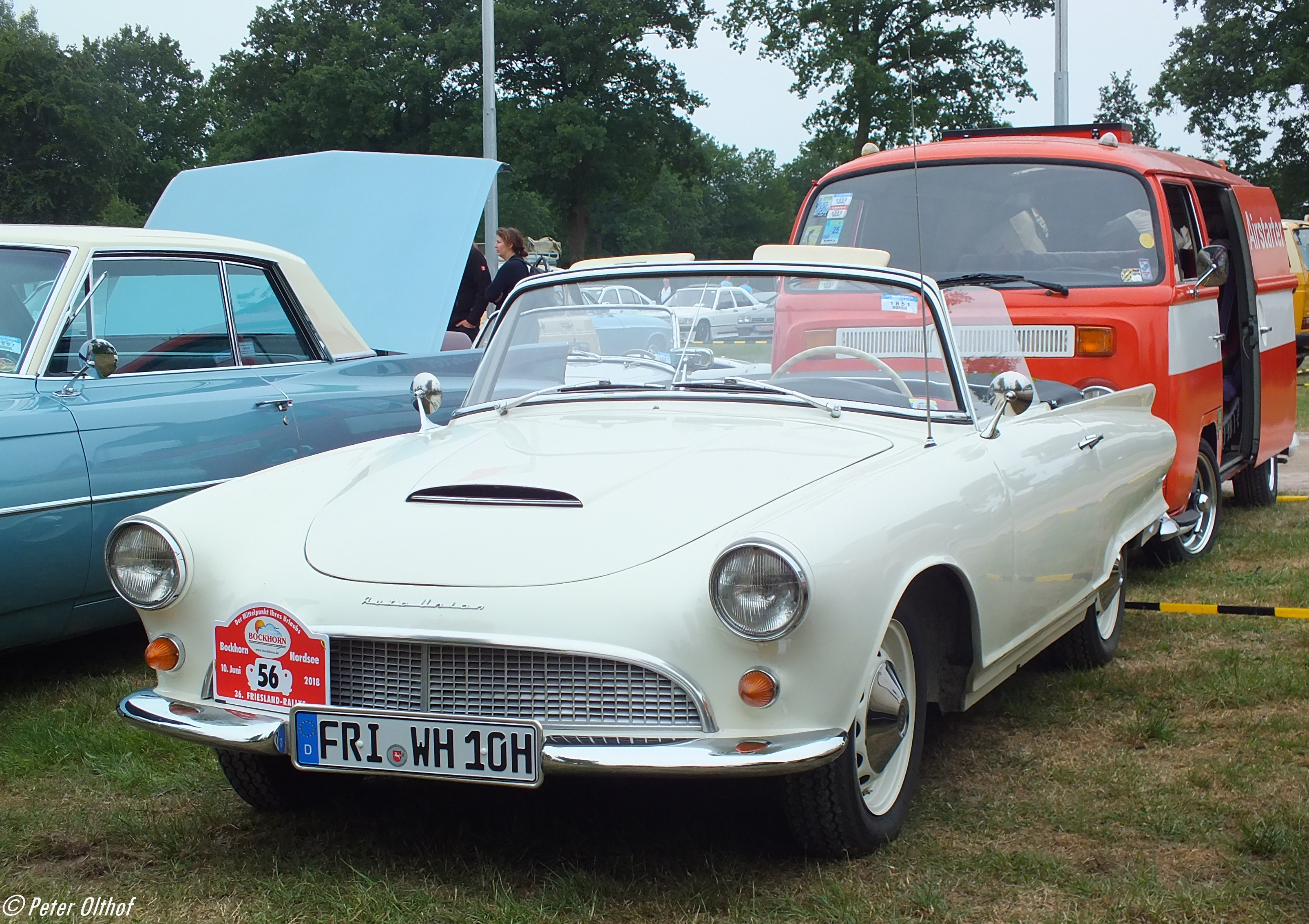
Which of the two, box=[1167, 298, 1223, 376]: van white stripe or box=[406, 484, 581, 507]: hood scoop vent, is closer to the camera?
box=[406, 484, 581, 507]: hood scoop vent

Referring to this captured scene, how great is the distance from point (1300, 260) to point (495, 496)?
17.1 meters

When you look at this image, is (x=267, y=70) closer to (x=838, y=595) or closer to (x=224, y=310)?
(x=224, y=310)

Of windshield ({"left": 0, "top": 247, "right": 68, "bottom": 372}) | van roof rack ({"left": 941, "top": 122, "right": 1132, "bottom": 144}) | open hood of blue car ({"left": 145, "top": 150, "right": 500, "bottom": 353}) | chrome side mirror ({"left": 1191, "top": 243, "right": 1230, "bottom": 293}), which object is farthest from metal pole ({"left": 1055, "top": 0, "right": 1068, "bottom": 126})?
windshield ({"left": 0, "top": 247, "right": 68, "bottom": 372})

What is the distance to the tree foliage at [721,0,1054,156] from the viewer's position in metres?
32.8

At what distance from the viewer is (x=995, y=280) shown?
5.98 meters

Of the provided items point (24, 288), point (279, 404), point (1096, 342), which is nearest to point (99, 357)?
point (24, 288)

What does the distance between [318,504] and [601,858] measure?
1082 millimetres

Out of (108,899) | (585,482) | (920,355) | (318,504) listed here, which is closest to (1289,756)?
(920,355)

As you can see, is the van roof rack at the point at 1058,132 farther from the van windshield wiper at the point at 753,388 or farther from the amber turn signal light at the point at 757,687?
the amber turn signal light at the point at 757,687

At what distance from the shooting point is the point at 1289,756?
12.2 feet

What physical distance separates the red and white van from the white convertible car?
1643mm

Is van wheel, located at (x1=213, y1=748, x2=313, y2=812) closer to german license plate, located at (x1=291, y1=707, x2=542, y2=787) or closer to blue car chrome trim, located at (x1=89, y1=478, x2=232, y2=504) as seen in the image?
german license plate, located at (x1=291, y1=707, x2=542, y2=787)

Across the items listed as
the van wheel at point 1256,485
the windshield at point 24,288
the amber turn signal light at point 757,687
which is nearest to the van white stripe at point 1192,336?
the van wheel at point 1256,485

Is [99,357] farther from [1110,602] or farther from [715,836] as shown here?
[1110,602]
